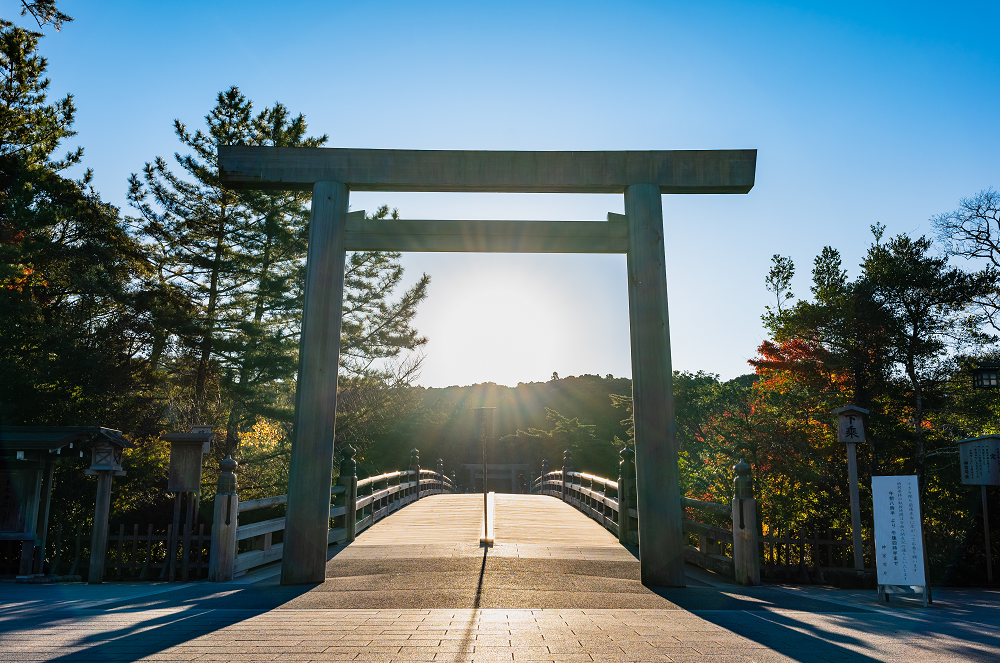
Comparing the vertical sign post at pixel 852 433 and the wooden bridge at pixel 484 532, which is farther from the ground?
the vertical sign post at pixel 852 433

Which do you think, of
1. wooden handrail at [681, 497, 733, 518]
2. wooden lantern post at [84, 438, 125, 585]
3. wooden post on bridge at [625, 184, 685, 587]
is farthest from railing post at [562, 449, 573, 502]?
wooden lantern post at [84, 438, 125, 585]

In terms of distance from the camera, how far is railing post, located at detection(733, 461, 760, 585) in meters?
7.14

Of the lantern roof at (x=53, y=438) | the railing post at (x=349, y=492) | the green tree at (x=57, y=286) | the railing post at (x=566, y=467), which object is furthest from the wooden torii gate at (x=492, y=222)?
the railing post at (x=566, y=467)

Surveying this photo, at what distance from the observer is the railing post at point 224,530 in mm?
7086

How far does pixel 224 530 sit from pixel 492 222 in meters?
4.72

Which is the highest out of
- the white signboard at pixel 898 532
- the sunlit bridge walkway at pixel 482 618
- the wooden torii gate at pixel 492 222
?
the wooden torii gate at pixel 492 222

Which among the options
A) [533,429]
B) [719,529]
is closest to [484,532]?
[719,529]

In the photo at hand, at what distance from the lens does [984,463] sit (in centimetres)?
883

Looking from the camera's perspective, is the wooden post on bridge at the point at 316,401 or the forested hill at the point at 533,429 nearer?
the wooden post on bridge at the point at 316,401

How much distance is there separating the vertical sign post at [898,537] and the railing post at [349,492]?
7.28 m

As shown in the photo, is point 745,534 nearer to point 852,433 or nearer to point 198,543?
point 852,433

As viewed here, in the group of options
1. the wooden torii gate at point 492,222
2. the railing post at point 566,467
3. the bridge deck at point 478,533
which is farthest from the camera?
the railing post at point 566,467

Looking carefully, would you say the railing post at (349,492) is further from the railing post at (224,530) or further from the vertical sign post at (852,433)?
the vertical sign post at (852,433)

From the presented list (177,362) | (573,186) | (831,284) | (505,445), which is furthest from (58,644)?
(505,445)
